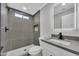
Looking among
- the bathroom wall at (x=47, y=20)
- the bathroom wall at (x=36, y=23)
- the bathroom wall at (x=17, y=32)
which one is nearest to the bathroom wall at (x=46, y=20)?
the bathroom wall at (x=47, y=20)

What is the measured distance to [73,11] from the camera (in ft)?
3.77

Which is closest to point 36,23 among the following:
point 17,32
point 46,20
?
point 46,20

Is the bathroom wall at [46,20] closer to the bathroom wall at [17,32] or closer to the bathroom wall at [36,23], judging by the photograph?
the bathroom wall at [36,23]

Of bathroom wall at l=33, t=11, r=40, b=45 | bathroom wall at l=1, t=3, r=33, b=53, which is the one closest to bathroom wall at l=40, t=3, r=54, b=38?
bathroom wall at l=33, t=11, r=40, b=45

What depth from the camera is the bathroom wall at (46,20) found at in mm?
2049

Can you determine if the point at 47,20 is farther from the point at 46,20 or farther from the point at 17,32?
the point at 17,32

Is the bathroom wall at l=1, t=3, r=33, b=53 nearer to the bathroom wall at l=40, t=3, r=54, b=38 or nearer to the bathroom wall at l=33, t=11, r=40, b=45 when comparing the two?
the bathroom wall at l=33, t=11, r=40, b=45

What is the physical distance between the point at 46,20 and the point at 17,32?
1436mm

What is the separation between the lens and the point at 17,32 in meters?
2.59

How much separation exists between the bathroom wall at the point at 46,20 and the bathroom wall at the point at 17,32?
2.20ft

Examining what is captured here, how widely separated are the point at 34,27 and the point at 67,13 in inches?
70.2

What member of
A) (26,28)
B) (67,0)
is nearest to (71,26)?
(67,0)

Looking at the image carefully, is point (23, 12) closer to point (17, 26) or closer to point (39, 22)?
point (17, 26)

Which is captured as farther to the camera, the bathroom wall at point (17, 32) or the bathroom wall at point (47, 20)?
the bathroom wall at point (17, 32)
